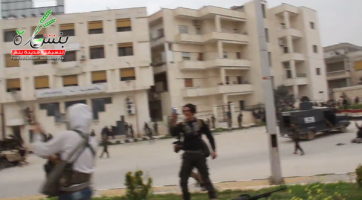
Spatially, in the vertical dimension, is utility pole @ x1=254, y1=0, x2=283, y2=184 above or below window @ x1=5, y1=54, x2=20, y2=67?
below

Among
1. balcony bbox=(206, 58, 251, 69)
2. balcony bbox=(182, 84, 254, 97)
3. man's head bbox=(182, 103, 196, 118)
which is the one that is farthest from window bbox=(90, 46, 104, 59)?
man's head bbox=(182, 103, 196, 118)

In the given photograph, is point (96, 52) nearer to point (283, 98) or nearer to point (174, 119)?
point (283, 98)

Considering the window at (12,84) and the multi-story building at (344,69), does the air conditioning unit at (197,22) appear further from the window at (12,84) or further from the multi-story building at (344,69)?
the multi-story building at (344,69)

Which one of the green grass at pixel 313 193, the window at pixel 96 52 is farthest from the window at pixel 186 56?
the green grass at pixel 313 193

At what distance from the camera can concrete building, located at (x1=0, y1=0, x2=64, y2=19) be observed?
29.6 meters

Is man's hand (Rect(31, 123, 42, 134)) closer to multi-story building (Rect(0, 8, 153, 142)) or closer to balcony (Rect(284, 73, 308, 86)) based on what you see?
multi-story building (Rect(0, 8, 153, 142))

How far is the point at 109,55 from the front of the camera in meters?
28.9

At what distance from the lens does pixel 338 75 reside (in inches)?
1779

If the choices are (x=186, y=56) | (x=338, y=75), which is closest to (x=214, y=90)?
(x=186, y=56)

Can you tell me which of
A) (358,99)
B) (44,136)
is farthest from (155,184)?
(358,99)

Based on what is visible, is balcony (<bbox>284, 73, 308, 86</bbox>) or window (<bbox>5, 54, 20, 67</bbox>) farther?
balcony (<bbox>284, 73, 308, 86</bbox>)

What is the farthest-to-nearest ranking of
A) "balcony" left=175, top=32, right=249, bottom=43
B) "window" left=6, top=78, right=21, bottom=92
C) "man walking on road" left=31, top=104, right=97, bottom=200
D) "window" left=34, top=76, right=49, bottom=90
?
1. "balcony" left=175, top=32, right=249, bottom=43
2. "window" left=34, top=76, right=49, bottom=90
3. "window" left=6, top=78, right=21, bottom=92
4. "man walking on road" left=31, top=104, right=97, bottom=200

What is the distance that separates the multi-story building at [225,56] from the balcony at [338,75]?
633 centimetres

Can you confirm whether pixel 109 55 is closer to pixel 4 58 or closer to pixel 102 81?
pixel 102 81
